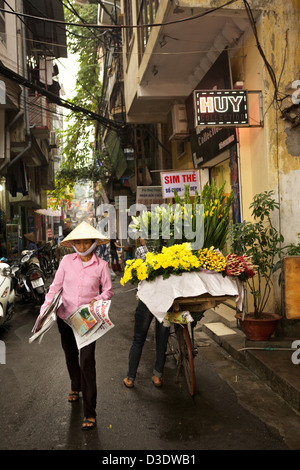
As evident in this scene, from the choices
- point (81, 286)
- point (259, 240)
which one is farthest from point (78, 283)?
point (259, 240)

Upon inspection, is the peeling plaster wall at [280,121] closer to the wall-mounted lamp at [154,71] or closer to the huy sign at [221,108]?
the huy sign at [221,108]

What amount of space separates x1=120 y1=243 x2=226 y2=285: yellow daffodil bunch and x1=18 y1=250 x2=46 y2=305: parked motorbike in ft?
18.8

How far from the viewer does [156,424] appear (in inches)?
146

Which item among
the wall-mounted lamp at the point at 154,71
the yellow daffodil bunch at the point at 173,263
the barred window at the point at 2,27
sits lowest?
the yellow daffodil bunch at the point at 173,263

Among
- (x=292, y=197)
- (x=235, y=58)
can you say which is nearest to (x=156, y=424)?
(x=292, y=197)

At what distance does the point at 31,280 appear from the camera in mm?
9555

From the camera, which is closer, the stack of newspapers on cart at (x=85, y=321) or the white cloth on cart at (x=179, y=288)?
the stack of newspapers on cart at (x=85, y=321)

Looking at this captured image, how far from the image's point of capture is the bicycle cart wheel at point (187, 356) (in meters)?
4.34

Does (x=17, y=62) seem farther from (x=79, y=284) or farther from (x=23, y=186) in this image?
(x=79, y=284)

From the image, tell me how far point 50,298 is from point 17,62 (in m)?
11.0

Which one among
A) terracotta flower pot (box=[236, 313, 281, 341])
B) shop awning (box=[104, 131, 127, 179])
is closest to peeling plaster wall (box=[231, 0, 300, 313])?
terracotta flower pot (box=[236, 313, 281, 341])

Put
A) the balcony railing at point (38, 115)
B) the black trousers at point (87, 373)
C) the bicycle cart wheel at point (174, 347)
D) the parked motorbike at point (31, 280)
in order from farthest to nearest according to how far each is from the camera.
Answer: the balcony railing at point (38, 115), the parked motorbike at point (31, 280), the bicycle cart wheel at point (174, 347), the black trousers at point (87, 373)
